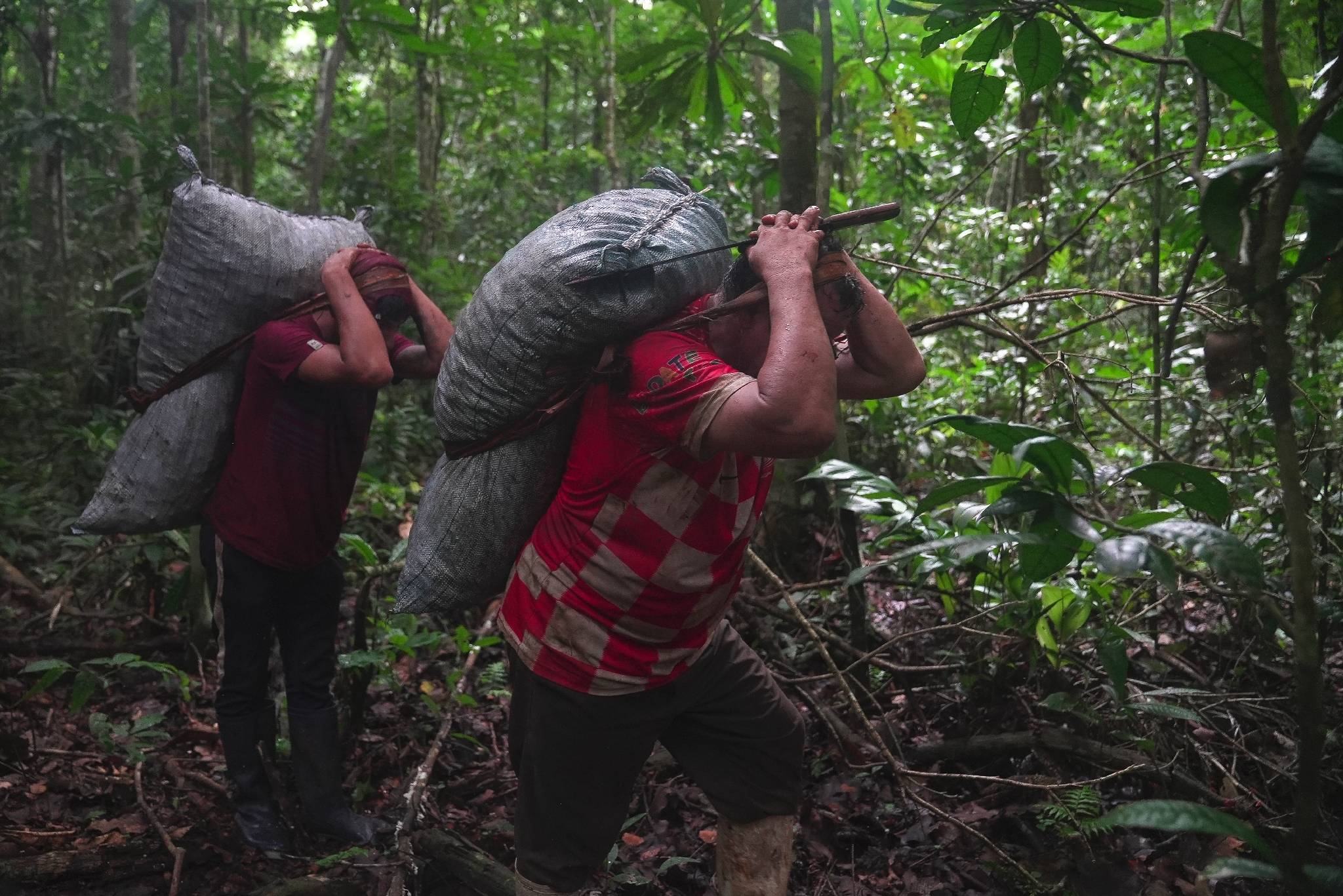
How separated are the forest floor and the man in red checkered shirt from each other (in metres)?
0.45

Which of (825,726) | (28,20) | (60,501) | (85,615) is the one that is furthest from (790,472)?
(28,20)

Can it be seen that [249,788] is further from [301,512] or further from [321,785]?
[301,512]

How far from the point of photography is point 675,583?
179 cm

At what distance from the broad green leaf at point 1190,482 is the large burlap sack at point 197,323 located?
7.39ft

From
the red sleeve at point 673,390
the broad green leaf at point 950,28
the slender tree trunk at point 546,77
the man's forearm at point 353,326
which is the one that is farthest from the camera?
the slender tree trunk at point 546,77

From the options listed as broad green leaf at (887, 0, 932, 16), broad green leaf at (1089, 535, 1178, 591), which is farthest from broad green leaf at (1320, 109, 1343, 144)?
broad green leaf at (887, 0, 932, 16)

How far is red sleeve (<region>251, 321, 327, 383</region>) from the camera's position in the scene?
2.48 metres

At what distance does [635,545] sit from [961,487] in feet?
2.05

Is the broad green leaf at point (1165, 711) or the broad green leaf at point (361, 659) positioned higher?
the broad green leaf at point (1165, 711)

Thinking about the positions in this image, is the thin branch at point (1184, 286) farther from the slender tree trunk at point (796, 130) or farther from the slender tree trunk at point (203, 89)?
the slender tree trunk at point (203, 89)

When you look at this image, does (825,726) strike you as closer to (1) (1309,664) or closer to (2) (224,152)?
(1) (1309,664)

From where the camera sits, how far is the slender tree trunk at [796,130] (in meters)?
3.22

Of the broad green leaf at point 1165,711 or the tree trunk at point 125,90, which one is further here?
the tree trunk at point 125,90

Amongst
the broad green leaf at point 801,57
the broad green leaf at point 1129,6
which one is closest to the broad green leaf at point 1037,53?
the broad green leaf at point 1129,6
